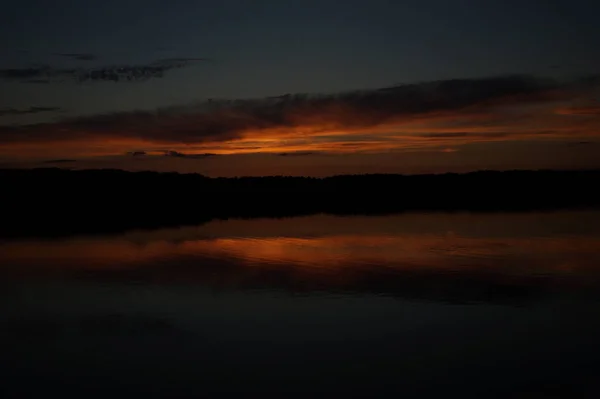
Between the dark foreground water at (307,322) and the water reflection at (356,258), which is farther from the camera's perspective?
the water reflection at (356,258)

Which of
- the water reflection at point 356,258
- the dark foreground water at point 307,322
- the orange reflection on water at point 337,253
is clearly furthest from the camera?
the orange reflection on water at point 337,253

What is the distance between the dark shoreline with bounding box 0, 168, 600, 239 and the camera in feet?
108

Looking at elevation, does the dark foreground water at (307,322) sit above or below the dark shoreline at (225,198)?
below

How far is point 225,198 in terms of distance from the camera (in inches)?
2190

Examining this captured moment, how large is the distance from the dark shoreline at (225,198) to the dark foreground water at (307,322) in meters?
10.8

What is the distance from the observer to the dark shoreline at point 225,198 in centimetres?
3294

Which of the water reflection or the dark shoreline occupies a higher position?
the dark shoreline

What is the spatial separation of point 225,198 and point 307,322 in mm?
46218

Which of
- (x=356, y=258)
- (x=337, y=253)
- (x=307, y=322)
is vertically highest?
(x=337, y=253)

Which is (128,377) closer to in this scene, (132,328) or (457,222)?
(132,328)

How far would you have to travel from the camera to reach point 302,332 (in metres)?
9.32

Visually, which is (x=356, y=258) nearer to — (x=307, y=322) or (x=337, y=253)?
(x=337, y=253)

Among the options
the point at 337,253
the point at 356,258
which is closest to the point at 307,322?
the point at 356,258

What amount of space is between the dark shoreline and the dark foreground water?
10.8m
